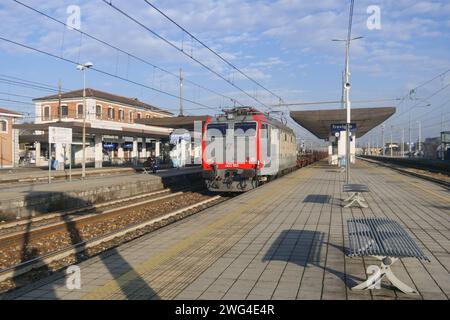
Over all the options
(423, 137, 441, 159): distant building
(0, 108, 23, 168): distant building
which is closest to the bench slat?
(0, 108, 23, 168): distant building

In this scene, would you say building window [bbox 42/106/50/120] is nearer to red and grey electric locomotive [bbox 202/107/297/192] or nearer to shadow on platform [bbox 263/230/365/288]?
red and grey electric locomotive [bbox 202/107/297/192]

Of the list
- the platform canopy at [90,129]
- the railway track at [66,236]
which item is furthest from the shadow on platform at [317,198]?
the platform canopy at [90,129]

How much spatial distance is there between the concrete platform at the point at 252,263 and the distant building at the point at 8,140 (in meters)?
41.7

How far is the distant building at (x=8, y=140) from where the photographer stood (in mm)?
46156

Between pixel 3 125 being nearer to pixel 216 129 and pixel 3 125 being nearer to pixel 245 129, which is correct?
pixel 216 129

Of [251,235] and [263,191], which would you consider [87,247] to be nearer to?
[251,235]

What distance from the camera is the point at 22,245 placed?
376 inches

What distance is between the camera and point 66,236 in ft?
34.6

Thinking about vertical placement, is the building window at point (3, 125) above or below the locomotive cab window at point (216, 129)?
above

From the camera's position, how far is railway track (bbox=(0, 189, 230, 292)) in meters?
7.51

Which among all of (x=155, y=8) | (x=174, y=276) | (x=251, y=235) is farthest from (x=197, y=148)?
(x=174, y=276)

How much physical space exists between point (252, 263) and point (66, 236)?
599 cm

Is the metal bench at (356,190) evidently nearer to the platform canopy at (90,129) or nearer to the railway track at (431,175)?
the railway track at (431,175)
